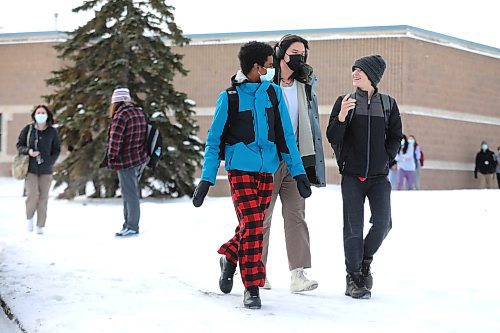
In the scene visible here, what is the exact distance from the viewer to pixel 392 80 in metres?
28.8

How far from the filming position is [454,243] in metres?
9.56

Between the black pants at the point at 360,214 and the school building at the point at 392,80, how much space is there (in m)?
20.1

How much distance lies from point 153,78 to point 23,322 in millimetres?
14607

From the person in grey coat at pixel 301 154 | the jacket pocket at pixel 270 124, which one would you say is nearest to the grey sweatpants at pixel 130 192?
the person in grey coat at pixel 301 154

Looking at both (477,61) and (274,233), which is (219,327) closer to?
(274,233)

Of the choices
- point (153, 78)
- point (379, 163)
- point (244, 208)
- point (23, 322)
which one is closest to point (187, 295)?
point (244, 208)

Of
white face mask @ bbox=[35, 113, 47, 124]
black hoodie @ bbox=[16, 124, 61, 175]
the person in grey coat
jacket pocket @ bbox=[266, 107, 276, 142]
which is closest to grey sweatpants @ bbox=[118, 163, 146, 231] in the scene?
black hoodie @ bbox=[16, 124, 61, 175]

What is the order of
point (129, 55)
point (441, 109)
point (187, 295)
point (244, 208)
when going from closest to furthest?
1. point (244, 208)
2. point (187, 295)
3. point (129, 55)
4. point (441, 109)

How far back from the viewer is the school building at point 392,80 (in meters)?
28.8

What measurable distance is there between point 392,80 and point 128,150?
19.2 metres

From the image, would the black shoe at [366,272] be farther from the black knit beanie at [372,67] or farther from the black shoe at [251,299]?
the black knit beanie at [372,67]

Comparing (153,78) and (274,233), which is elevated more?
(153,78)

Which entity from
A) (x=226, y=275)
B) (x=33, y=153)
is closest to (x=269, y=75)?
(x=226, y=275)

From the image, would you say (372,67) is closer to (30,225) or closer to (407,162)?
(30,225)
